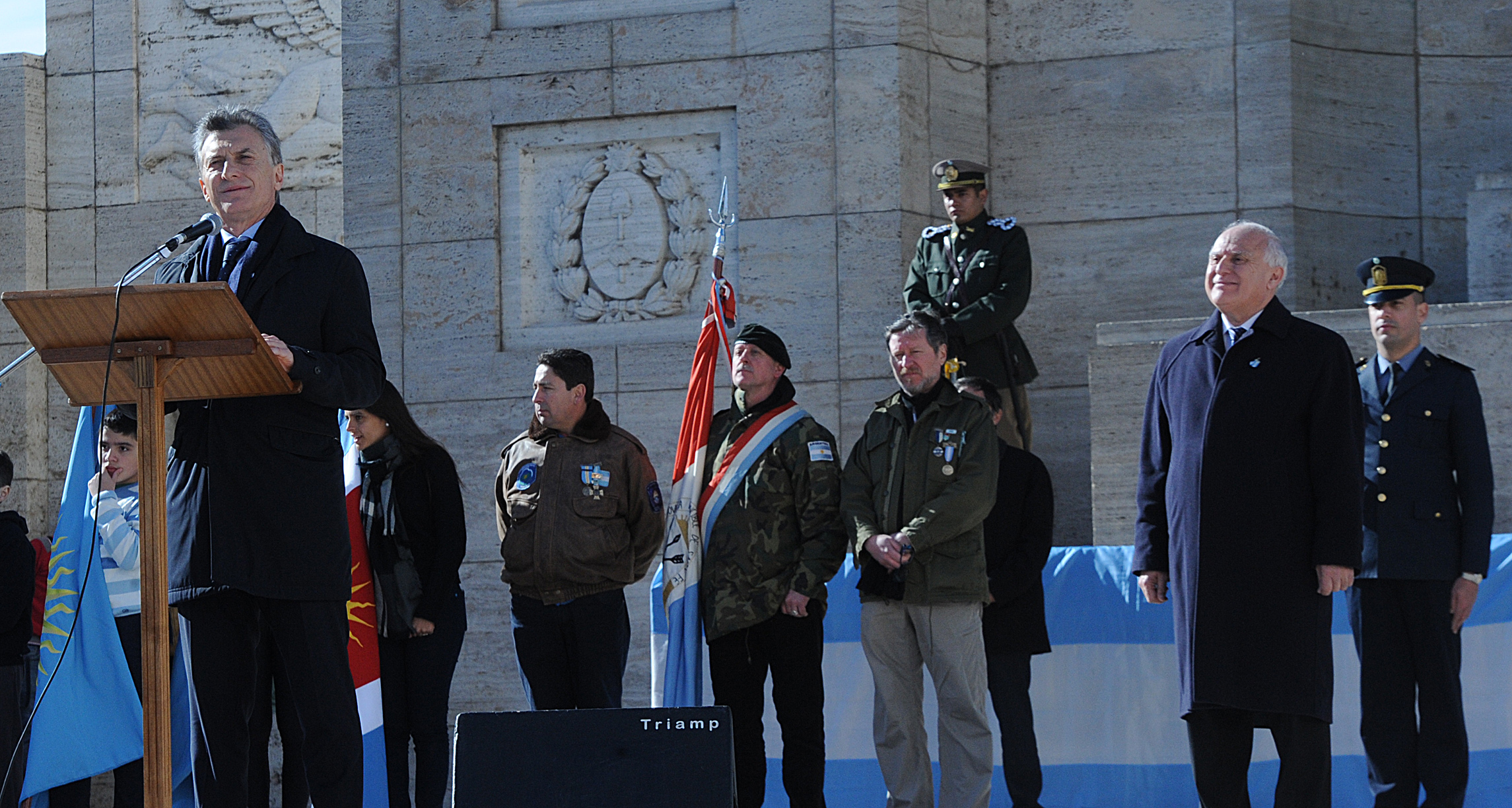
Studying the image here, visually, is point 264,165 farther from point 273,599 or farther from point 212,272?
point 273,599

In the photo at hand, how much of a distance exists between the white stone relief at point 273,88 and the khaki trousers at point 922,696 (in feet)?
22.8

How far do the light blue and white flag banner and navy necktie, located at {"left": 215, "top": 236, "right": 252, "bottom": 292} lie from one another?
3.00 metres

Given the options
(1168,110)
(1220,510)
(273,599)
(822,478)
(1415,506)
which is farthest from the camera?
(1168,110)

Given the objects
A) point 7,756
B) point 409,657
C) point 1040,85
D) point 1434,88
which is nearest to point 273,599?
point 409,657

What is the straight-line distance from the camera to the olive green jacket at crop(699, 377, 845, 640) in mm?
6203

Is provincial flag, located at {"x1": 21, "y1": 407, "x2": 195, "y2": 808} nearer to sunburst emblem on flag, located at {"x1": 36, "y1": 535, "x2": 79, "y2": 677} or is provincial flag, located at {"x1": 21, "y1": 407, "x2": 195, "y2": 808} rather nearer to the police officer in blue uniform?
sunburst emblem on flag, located at {"x1": 36, "y1": 535, "x2": 79, "y2": 677}

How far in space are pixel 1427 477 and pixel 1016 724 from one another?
1.76 m

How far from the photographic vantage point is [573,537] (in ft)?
20.6

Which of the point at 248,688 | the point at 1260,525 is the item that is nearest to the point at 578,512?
the point at 248,688

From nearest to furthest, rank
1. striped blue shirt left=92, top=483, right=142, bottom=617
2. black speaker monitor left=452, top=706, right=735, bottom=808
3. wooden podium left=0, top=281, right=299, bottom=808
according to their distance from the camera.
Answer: wooden podium left=0, top=281, right=299, bottom=808 → black speaker monitor left=452, top=706, right=735, bottom=808 → striped blue shirt left=92, top=483, right=142, bottom=617

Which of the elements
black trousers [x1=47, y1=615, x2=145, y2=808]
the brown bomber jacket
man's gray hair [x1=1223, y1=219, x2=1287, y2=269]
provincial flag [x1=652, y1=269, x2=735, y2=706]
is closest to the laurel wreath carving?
provincial flag [x1=652, y1=269, x2=735, y2=706]

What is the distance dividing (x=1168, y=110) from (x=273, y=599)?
6.04 metres

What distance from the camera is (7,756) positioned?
6.93 m

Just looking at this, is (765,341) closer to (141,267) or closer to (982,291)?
(982,291)
